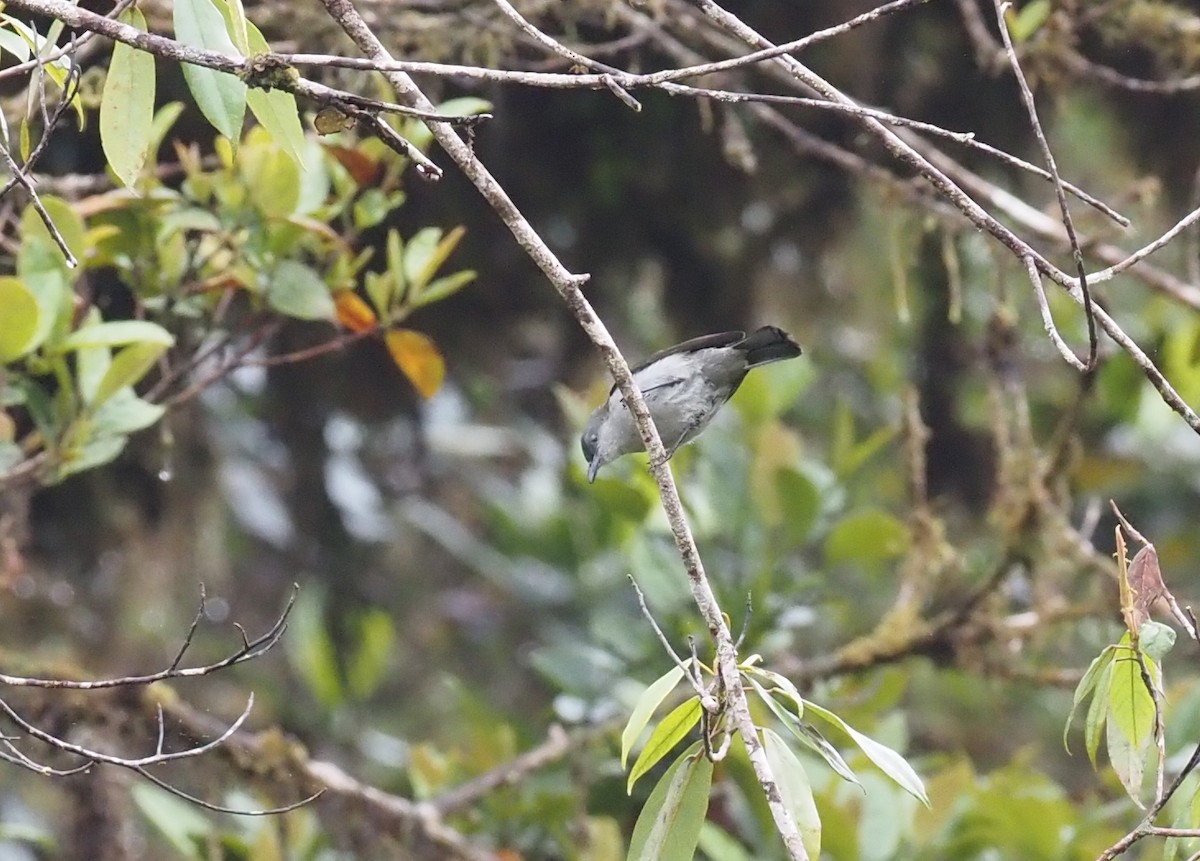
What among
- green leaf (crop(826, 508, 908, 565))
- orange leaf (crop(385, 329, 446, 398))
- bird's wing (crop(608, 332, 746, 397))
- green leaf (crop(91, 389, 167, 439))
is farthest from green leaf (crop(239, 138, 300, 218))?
green leaf (crop(826, 508, 908, 565))

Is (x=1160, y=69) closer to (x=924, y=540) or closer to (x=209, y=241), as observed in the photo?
(x=924, y=540)

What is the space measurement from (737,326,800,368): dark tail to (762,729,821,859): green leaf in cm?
113

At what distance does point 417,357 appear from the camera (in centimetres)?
291

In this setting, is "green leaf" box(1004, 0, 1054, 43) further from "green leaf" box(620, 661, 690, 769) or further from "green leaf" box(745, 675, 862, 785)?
"green leaf" box(620, 661, 690, 769)

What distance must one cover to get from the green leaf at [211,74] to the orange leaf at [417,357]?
3.16 ft

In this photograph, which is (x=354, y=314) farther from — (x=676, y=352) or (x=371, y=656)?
(x=371, y=656)

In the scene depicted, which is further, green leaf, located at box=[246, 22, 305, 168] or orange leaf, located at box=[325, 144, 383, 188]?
orange leaf, located at box=[325, 144, 383, 188]

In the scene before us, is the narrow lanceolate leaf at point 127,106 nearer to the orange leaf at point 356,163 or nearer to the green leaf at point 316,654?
the orange leaf at point 356,163

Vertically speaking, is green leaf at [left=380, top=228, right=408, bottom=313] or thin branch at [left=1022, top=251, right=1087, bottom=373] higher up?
thin branch at [left=1022, top=251, right=1087, bottom=373]

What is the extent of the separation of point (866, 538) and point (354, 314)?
61.4 inches

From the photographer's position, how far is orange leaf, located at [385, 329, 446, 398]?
2.91 m

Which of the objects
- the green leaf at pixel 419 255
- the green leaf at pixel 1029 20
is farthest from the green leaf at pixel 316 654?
the green leaf at pixel 1029 20

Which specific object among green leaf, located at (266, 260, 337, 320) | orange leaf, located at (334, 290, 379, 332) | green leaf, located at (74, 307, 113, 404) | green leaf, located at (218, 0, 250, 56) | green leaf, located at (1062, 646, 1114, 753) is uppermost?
green leaf, located at (218, 0, 250, 56)

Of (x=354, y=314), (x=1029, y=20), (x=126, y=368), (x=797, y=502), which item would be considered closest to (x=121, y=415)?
(x=126, y=368)
